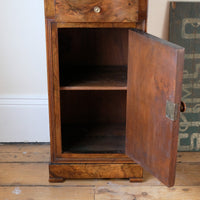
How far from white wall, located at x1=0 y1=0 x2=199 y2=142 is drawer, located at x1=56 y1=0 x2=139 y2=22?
0.46 metres

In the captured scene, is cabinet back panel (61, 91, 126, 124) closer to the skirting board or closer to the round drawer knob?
the skirting board

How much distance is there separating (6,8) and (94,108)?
0.69m

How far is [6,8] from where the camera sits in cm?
187

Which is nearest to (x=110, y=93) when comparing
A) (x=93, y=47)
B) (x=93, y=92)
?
(x=93, y=92)

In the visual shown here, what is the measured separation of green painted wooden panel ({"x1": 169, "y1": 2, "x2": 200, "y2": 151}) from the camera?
1.82 metres

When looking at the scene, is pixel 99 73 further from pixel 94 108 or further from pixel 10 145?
pixel 10 145

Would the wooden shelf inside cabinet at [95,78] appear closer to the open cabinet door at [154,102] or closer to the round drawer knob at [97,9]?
the open cabinet door at [154,102]

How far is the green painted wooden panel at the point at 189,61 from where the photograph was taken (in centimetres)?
182

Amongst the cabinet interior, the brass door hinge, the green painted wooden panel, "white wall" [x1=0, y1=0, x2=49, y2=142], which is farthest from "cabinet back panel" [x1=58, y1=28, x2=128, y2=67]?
the brass door hinge

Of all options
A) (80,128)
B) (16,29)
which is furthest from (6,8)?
(80,128)

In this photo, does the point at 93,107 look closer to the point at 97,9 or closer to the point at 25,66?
the point at 25,66

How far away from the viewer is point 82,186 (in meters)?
1.66

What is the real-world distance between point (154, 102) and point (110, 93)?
709mm

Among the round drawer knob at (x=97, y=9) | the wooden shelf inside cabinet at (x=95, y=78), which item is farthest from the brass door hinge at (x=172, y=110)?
the round drawer knob at (x=97, y=9)
